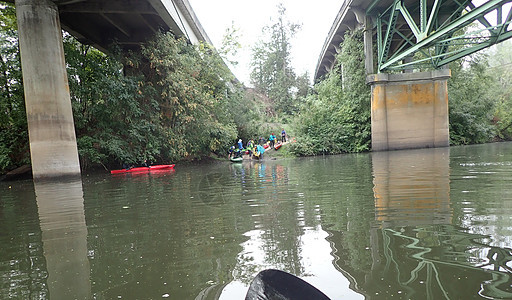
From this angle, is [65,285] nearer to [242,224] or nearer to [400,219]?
[242,224]

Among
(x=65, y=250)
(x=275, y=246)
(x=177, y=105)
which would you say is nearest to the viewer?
(x=275, y=246)

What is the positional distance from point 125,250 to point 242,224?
1.51 metres

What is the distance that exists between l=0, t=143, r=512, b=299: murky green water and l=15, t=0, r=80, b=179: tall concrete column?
311 inches

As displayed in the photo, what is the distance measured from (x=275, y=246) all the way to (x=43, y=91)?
13121mm

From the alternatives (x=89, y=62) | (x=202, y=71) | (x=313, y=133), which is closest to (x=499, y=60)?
(x=313, y=133)

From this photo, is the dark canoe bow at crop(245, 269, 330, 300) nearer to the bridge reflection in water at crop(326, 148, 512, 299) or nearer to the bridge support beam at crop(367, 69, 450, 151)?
the bridge reflection in water at crop(326, 148, 512, 299)

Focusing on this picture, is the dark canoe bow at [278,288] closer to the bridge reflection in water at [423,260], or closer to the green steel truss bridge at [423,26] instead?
the bridge reflection in water at [423,260]

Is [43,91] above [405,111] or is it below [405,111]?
above

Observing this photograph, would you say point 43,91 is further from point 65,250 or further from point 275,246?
point 275,246

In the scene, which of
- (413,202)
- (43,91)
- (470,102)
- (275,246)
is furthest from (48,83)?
(470,102)

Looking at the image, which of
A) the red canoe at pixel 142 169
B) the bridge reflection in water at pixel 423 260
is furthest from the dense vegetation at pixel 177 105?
the bridge reflection in water at pixel 423 260

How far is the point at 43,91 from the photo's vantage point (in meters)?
12.5

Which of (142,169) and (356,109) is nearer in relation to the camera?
(142,169)

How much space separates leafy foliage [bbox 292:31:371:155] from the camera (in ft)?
80.3
